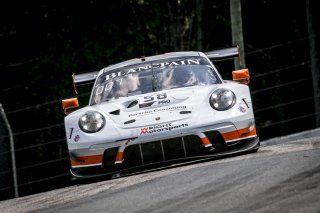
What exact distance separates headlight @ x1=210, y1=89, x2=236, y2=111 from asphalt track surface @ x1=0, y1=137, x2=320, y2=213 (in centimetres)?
49

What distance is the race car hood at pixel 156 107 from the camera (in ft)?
24.5

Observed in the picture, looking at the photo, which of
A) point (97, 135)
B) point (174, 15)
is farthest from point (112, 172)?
point (174, 15)

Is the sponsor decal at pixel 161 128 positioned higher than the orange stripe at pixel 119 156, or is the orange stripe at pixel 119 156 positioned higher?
the sponsor decal at pixel 161 128

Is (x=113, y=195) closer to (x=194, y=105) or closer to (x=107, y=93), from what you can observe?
(x=194, y=105)

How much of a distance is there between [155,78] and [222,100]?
48.8 inches

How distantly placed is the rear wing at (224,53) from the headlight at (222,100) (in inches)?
82.5

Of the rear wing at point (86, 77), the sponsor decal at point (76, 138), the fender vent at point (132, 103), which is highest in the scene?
the rear wing at point (86, 77)

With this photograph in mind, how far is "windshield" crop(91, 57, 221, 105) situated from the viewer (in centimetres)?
849

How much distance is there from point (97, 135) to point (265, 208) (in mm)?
2973

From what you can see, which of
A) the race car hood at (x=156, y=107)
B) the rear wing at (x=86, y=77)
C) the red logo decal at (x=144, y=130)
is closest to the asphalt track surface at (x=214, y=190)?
the red logo decal at (x=144, y=130)

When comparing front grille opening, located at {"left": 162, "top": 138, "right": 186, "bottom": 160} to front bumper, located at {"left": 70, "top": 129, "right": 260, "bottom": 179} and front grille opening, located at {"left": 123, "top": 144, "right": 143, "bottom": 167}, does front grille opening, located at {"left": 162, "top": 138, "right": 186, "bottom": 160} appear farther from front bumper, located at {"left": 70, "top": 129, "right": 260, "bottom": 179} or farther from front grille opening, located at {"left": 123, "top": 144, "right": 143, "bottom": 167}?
front grille opening, located at {"left": 123, "top": 144, "right": 143, "bottom": 167}

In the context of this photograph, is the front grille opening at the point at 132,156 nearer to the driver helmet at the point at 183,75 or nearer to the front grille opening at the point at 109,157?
the front grille opening at the point at 109,157

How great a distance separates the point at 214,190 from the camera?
18.6ft

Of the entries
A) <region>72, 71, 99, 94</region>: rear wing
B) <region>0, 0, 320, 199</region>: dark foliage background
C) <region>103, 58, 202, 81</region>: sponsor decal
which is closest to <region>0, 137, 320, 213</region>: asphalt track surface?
<region>103, 58, 202, 81</region>: sponsor decal
